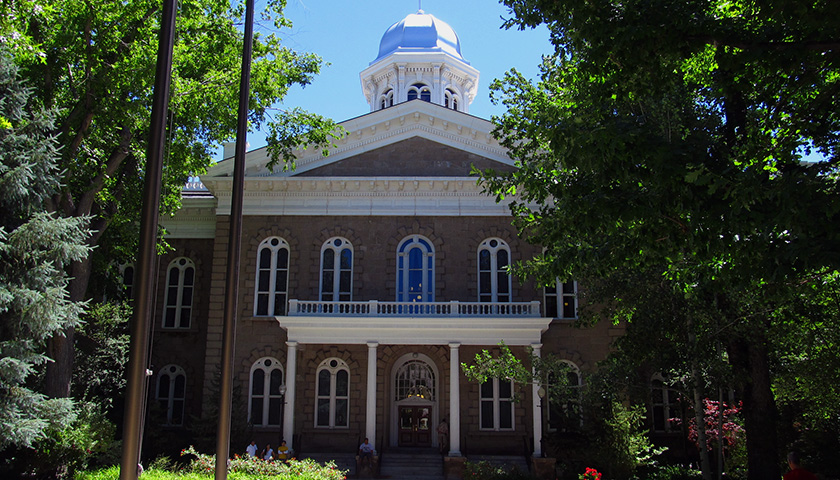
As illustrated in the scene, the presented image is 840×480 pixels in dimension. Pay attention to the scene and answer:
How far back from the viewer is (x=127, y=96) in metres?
19.1

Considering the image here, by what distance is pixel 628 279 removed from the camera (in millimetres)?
16141

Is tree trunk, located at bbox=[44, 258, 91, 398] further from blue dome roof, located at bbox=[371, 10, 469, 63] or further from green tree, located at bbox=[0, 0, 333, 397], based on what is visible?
blue dome roof, located at bbox=[371, 10, 469, 63]

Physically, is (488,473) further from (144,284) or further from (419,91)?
(419,91)

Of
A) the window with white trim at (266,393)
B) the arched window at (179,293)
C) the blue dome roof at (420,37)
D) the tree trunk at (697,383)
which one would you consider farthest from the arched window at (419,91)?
the tree trunk at (697,383)

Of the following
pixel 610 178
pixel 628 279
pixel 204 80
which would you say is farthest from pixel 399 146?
pixel 610 178

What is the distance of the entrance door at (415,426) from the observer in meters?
26.7

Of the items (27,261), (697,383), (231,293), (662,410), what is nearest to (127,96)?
(27,261)

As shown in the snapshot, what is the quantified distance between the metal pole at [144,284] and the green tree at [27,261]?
10289mm

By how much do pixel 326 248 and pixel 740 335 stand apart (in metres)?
16.2

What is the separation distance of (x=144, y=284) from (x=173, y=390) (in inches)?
934

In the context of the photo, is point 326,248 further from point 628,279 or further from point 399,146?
point 628,279

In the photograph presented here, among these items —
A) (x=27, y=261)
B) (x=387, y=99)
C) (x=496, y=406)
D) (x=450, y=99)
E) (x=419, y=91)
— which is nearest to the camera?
(x=27, y=261)

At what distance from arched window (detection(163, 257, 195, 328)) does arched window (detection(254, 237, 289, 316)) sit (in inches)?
145

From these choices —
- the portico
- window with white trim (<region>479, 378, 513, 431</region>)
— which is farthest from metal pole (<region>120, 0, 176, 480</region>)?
window with white trim (<region>479, 378, 513, 431</region>)
